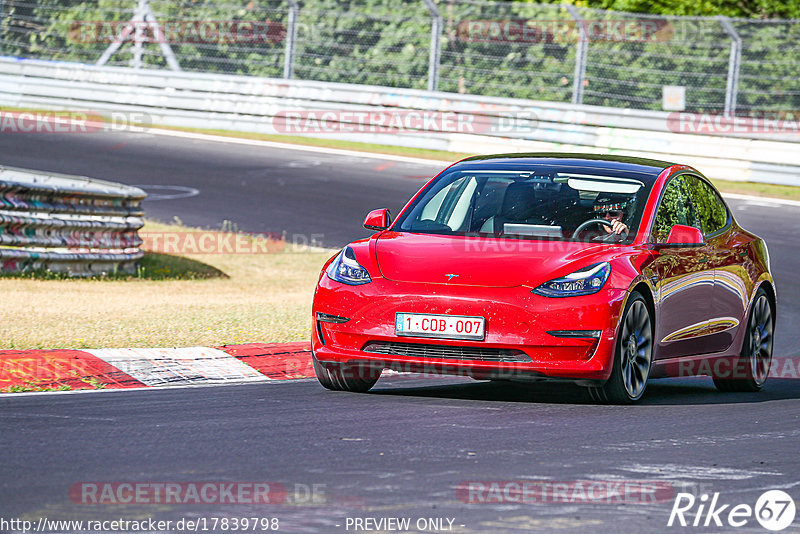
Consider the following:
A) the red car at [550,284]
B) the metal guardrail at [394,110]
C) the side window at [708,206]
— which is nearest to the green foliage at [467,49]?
the metal guardrail at [394,110]

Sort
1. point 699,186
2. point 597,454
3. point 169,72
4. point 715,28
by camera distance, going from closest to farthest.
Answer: point 597,454 → point 699,186 → point 715,28 → point 169,72

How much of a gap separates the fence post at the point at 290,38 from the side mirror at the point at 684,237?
17970 millimetres

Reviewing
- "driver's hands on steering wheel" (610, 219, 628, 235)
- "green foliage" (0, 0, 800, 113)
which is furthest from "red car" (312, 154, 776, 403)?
"green foliage" (0, 0, 800, 113)

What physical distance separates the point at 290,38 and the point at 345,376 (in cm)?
1822

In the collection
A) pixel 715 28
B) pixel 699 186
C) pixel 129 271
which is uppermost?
pixel 715 28

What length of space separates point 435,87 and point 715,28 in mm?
5115

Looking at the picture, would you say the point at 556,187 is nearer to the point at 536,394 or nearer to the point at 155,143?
the point at 536,394

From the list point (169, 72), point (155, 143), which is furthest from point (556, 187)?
point (169, 72)

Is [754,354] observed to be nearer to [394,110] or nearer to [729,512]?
[729,512]

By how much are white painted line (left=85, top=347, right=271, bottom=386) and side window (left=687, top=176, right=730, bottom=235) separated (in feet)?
10.4

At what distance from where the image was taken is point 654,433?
7.16 metres

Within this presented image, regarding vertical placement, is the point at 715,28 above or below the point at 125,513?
above

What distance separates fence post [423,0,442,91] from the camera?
2450cm

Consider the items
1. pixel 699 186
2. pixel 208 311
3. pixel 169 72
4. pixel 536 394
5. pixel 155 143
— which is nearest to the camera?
pixel 536 394
